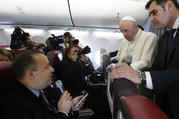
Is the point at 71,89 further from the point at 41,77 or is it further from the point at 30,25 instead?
the point at 30,25

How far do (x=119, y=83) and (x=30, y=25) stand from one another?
353 centimetres

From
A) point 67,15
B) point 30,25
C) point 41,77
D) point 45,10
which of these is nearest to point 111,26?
point 67,15

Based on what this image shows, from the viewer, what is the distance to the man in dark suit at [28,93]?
3.12 ft

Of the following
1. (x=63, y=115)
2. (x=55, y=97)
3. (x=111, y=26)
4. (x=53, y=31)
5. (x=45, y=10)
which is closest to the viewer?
(x=63, y=115)

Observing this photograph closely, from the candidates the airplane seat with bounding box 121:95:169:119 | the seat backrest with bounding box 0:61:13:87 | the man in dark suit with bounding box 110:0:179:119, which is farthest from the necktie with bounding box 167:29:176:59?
the seat backrest with bounding box 0:61:13:87

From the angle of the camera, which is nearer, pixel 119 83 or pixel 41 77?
pixel 119 83

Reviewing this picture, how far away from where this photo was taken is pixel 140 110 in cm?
67

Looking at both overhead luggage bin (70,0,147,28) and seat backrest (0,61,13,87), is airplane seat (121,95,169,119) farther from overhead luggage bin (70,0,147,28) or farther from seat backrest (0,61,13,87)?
overhead luggage bin (70,0,147,28)

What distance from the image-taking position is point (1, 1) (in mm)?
2834

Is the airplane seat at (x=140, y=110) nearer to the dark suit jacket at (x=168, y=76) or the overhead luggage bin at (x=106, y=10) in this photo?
the dark suit jacket at (x=168, y=76)

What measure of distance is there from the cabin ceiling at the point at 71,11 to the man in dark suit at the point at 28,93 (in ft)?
6.67

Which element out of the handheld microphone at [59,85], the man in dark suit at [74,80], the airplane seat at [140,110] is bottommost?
the man in dark suit at [74,80]

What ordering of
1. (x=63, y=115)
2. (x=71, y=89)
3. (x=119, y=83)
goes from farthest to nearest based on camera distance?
1. (x=71, y=89)
2. (x=63, y=115)
3. (x=119, y=83)

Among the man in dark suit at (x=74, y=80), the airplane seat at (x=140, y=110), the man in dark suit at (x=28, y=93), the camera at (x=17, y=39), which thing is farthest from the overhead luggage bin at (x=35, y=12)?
the airplane seat at (x=140, y=110)
